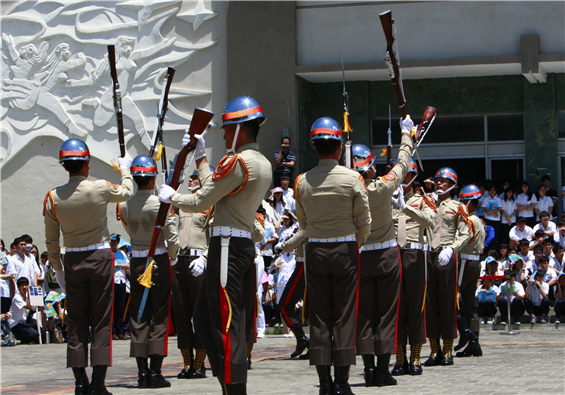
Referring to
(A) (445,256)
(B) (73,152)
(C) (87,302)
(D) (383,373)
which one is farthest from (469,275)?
(B) (73,152)

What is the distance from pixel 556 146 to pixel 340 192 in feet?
46.1

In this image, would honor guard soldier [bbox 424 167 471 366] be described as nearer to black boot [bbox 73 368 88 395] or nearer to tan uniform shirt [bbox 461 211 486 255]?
tan uniform shirt [bbox 461 211 486 255]

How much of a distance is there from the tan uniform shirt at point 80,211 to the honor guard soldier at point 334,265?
196 cm

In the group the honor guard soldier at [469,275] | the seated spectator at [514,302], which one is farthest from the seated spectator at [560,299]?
the honor guard soldier at [469,275]

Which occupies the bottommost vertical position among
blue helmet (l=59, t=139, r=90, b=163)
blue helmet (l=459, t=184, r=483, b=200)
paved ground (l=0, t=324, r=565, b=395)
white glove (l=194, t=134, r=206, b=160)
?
paved ground (l=0, t=324, r=565, b=395)

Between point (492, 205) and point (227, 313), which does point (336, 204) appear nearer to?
point (227, 313)

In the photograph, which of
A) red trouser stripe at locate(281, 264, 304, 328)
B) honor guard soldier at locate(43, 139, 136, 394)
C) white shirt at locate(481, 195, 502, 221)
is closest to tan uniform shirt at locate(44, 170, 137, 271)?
honor guard soldier at locate(43, 139, 136, 394)

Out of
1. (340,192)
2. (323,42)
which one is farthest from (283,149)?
(340,192)

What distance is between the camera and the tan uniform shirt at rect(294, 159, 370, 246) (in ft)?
21.7

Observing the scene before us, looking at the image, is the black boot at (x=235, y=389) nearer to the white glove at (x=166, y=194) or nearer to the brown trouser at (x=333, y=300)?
the brown trouser at (x=333, y=300)

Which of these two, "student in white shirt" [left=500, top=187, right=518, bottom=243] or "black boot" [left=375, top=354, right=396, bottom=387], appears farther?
"student in white shirt" [left=500, top=187, right=518, bottom=243]

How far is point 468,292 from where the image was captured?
34.8 feet

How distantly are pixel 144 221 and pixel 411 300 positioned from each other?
2844 millimetres

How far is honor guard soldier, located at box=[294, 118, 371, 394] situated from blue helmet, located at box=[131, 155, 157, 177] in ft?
7.07
